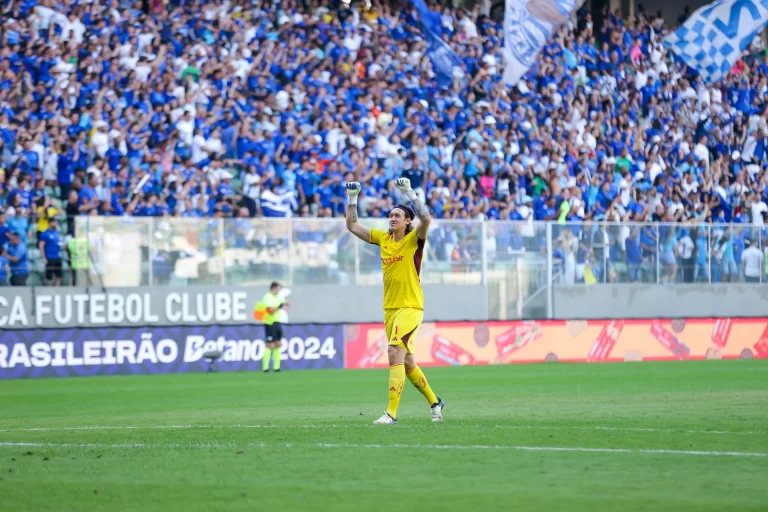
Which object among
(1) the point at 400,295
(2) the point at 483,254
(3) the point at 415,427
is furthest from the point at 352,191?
(2) the point at 483,254

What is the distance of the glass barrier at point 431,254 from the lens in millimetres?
25922

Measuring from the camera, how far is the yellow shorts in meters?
12.3

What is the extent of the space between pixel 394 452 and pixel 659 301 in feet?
74.7

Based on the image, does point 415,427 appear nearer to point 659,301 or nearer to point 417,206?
point 417,206

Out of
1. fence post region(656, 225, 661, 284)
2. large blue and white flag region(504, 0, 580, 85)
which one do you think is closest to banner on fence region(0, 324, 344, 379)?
large blue and white flag region(504, 0, 580, 85)

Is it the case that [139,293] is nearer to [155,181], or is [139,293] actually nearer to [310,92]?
[155,181]

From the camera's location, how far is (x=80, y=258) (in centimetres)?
2569

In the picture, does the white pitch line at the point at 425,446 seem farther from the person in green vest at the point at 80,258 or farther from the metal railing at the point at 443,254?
the metal railing at the point at 443,254

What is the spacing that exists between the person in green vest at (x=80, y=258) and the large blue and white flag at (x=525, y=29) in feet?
34.4

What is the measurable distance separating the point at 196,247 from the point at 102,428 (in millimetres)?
13790

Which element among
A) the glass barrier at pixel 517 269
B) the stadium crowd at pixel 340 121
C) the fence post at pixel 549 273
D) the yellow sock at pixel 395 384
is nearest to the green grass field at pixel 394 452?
the yellow sock at pixel 395 384

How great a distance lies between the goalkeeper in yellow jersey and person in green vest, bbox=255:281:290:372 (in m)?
13.6

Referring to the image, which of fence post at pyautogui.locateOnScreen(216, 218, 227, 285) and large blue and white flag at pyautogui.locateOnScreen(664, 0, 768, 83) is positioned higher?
large blue and white flag at pyautogui.locateOnScreen(664, 0, 768, 83)

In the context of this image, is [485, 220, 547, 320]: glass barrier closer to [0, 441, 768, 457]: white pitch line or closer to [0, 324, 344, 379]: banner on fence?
[0, 324, 344, 379]: banner on fence
